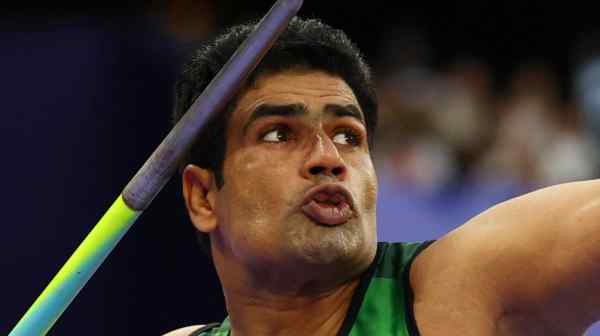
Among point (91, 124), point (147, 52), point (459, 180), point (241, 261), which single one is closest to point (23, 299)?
point (91, 124)

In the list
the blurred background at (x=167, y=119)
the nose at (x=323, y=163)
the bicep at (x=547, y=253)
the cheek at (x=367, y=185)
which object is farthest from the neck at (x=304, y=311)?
the blurred background at (x=167, y=119)

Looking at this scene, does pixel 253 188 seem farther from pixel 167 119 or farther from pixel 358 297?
pixel 167 119

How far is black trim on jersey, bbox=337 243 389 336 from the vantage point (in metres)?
3.10

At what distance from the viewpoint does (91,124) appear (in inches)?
192

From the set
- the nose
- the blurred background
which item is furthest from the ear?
the blurred background

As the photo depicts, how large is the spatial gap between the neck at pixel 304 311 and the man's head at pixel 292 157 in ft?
0.57

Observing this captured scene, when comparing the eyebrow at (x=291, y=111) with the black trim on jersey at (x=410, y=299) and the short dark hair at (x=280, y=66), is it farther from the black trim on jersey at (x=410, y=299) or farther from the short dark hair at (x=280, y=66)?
the black trim on jersey at (x=410, y=299)

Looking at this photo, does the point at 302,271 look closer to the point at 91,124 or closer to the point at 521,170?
the point at 91,124

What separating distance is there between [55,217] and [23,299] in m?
0.40

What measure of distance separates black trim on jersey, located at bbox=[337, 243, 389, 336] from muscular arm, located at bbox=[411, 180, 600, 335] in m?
0.26

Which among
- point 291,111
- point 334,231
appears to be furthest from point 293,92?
point 334,231

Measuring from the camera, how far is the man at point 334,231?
274 cm

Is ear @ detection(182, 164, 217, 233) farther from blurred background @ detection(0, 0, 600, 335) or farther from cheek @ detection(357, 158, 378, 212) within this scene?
blurred background @ detection(0, 0, 600, 335)

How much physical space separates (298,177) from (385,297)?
44 centimetres
